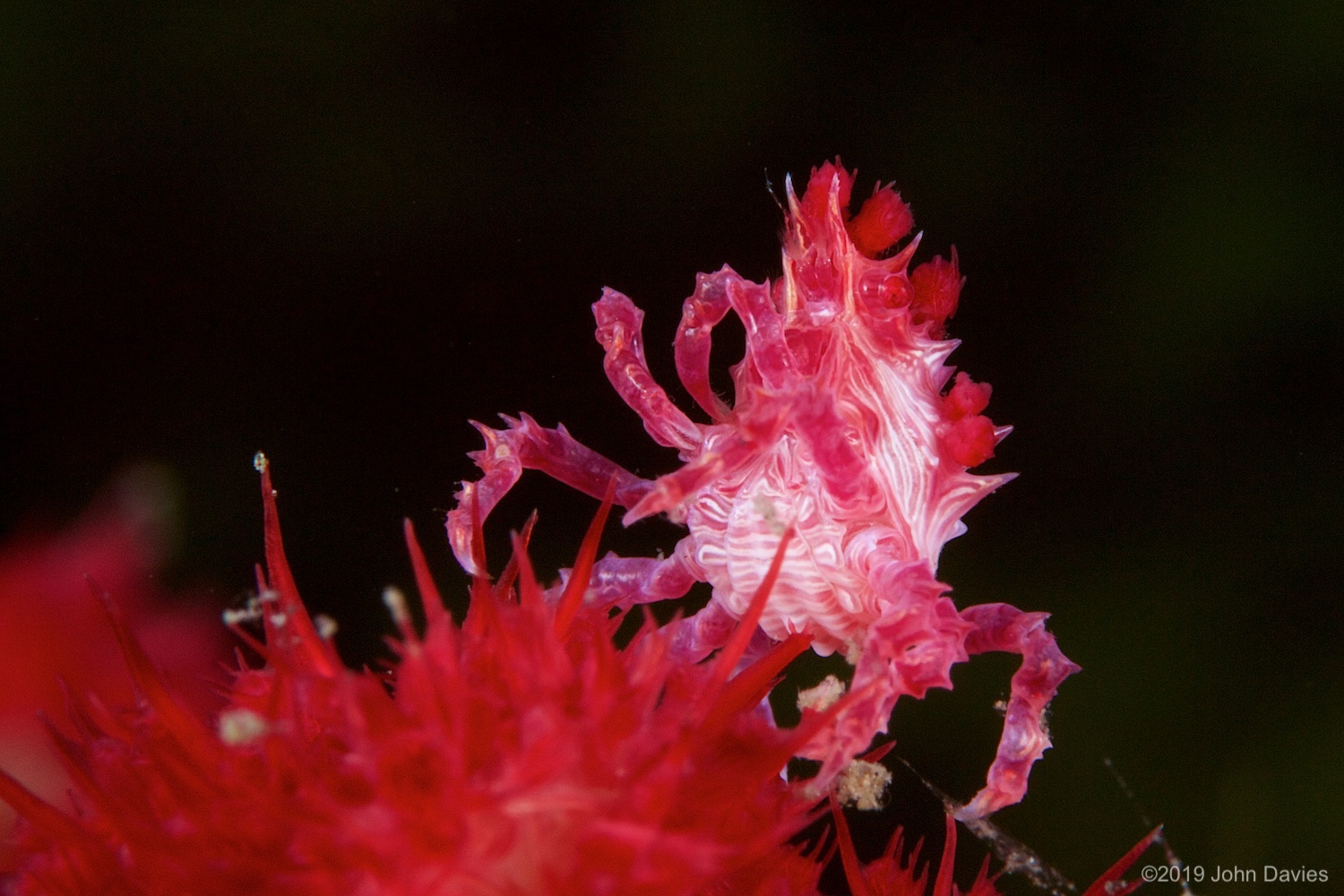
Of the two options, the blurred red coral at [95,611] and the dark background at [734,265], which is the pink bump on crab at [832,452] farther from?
the blurred red coral at [95,611]

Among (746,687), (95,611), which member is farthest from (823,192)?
(95,611)

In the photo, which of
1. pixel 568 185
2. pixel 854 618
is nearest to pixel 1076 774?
pixel 854 618

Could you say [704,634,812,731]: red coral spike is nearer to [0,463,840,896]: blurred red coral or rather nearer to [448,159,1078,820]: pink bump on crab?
[0,463,840,896]: blurred red coral

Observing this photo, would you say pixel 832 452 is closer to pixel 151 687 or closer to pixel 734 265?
pixel 734 265

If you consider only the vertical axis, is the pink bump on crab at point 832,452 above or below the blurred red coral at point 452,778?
above

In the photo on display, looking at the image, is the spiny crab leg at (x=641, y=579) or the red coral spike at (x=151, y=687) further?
the spiny crab leg at (x=641, y=579)

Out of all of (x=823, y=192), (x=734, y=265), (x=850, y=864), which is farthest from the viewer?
(x=734, y=265)

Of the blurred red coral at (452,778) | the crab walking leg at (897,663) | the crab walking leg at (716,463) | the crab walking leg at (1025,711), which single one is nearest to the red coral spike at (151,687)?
the blurred red coral at (452,778)
